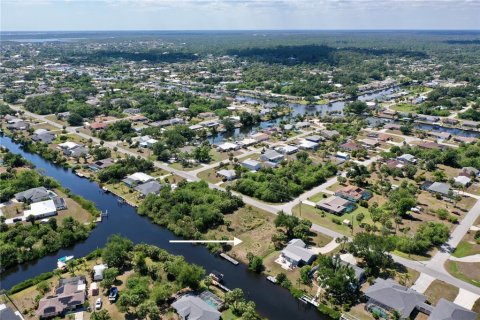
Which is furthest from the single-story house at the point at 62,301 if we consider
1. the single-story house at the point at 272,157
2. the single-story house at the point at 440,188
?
the single-story house at the point at 440,188

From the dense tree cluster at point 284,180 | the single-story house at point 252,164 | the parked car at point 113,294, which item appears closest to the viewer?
the parked car at point 113,294

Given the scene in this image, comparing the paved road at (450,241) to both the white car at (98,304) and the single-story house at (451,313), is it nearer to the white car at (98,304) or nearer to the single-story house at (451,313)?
the single-story house at (451,313)

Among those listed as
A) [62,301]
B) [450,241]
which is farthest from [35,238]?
[450,241]

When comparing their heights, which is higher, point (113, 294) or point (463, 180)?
point (463, 180)

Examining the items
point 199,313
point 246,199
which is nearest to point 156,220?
point 246,199

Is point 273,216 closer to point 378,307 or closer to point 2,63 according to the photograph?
point 378,307

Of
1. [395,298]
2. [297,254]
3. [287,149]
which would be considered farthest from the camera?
[287,149]

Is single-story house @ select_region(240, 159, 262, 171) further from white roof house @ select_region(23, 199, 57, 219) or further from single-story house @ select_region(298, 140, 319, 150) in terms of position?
white roof house @ select_region(23, 199, 57, 219)

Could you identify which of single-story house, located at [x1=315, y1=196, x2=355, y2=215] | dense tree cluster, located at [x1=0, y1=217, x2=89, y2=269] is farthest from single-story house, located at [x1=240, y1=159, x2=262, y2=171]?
dense tree cluster, located at [x1=0, y1=217, x2=89, y2=269]

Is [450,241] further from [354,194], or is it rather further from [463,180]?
[463,180]
